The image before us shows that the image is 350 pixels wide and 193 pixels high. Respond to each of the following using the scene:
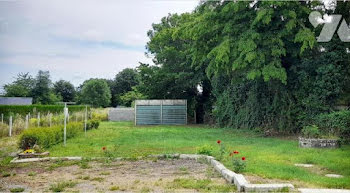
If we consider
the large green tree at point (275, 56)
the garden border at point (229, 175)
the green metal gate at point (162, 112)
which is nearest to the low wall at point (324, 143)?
the large green tree at point (275, 56)

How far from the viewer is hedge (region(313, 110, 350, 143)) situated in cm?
1068

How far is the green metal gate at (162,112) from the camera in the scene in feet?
78.4

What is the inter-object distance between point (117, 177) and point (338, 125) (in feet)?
27.1

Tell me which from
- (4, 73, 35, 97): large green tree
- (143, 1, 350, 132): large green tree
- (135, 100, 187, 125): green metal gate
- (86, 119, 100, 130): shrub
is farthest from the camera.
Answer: (4, 73, 35, 97): large green tree

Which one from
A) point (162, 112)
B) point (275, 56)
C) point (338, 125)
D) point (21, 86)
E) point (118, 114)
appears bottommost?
point (118, 114)

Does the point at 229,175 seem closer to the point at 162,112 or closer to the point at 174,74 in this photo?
the point at 174,74

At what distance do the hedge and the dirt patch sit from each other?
19.9ft

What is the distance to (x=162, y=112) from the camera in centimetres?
2397

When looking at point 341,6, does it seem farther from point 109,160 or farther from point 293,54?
point 109,160

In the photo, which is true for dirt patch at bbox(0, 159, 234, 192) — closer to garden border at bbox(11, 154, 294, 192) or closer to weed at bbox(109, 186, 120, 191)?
weed at bbox(109, 186, 120, 191)

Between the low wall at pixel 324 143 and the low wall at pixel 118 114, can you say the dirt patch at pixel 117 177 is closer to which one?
the low wall at pixel 324 143

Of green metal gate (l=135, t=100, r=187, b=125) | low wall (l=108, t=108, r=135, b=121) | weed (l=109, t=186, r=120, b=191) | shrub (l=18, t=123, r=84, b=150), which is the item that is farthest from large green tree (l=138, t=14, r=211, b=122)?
weed (l=109, t=186, r=120, b=191)

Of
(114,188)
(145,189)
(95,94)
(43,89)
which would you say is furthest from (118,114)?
(145,189)

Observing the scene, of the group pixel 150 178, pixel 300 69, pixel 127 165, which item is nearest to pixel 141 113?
pixel 300 69
